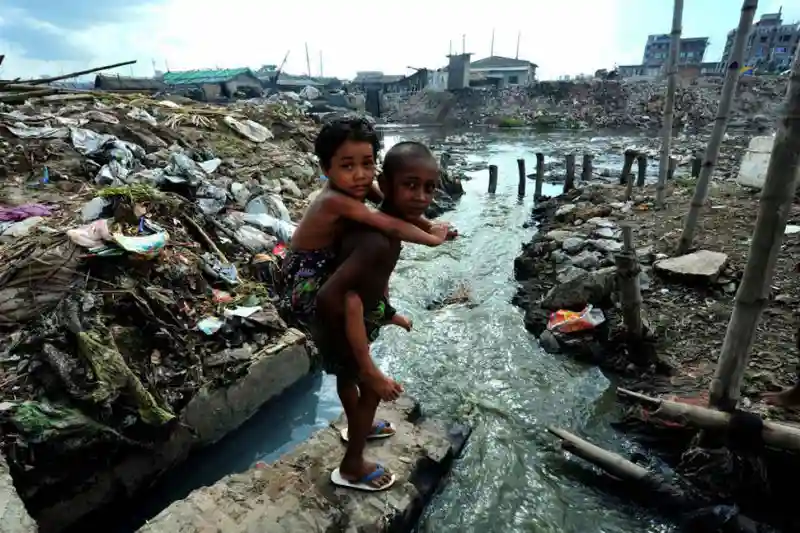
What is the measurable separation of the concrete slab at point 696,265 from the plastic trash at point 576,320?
4.11ft

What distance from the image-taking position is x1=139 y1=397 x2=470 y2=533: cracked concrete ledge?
2.53 m

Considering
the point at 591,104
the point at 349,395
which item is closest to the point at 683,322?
the point at 349,395

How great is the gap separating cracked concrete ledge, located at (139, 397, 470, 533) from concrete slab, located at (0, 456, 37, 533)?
1.79 feet

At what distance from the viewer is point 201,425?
381 cm

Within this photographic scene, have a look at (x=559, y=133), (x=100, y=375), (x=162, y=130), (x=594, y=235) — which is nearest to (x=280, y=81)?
(x=559, y=133)

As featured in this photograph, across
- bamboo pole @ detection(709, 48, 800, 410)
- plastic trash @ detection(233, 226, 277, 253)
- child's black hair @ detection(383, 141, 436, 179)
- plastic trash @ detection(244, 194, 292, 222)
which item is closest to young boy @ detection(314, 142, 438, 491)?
child's black hair @ detection(383, 141, 436, 179)

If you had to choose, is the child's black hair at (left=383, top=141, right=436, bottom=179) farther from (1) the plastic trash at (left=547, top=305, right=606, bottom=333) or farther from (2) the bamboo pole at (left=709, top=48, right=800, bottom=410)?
(1) the plastic trash at (left=547, top=305, right=606, bottom=333)

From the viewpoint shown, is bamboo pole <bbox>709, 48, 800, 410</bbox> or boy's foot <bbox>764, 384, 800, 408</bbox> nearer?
bamboo pole <bbox>709, 48, 800, 410</bbox>

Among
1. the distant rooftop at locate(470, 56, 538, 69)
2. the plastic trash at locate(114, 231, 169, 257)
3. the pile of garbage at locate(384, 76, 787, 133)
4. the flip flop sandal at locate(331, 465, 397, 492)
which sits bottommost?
the flip flop sandal at locate(331, 465, 397, 492)

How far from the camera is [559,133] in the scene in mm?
35594

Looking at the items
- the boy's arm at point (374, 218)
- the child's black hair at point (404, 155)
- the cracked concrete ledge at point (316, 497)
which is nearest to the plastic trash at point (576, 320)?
the cracked concrete ledge at point (316, 497)

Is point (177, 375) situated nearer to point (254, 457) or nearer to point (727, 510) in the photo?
point (254, 457)

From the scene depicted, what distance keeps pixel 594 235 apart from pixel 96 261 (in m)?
7.61

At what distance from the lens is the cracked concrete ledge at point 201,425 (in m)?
3.12
